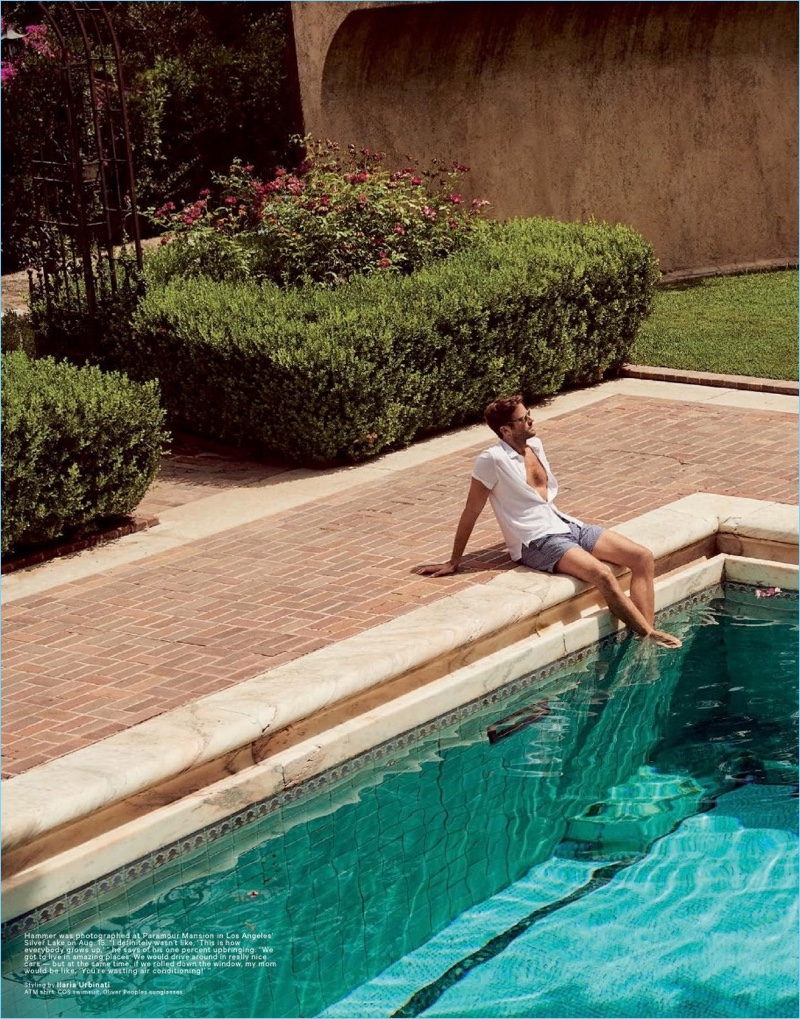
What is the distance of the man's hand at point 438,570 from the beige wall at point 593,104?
7568mm

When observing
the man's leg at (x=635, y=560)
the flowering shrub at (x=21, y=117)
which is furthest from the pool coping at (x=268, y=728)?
the flowering shrub at (x=21, y=117)

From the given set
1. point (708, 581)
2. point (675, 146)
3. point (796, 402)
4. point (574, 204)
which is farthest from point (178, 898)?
point (675, 146)

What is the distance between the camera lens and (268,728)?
5.89m

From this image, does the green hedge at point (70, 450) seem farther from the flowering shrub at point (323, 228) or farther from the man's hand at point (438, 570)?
the flowering shrub at point (323, 228)

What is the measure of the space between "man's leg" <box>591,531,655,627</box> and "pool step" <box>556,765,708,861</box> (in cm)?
119

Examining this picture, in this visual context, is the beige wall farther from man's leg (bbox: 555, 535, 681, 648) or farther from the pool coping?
man's leg (bbox: 555, 535, 681, 648)

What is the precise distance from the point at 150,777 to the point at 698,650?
3364 millimetres

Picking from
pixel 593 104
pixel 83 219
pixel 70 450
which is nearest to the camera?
pixel 70 450

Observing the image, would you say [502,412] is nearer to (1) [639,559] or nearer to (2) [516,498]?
(2) [516,498]

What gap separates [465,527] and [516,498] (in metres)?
0.32

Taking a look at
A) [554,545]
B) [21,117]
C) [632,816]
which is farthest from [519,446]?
[21,117]

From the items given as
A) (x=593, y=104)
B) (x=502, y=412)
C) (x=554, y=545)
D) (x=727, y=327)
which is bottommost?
(x=554, y=545)

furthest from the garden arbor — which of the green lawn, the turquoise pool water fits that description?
the turquoise pool water

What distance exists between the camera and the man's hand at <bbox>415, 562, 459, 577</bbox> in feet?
25.4
